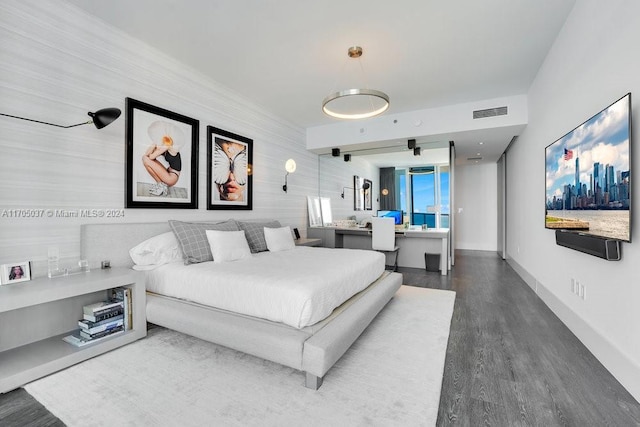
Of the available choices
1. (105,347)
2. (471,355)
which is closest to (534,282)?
(471,355)

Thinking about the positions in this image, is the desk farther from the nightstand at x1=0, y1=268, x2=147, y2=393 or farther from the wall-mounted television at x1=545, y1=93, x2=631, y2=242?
the nightstand at x1=0, y1=268, x2=147, y2=393

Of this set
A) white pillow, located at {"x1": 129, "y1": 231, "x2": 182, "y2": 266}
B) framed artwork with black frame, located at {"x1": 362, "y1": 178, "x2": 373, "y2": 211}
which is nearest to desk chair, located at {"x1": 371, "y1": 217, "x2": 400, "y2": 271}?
framed artwork with black frame, located at {"x1": 362, "y1": 178, "x2": 373, "y2": 211}

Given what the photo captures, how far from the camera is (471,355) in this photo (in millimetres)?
2248

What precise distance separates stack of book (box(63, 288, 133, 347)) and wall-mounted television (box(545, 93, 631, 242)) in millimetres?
3730

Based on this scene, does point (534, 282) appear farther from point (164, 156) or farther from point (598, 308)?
point (164, 156)

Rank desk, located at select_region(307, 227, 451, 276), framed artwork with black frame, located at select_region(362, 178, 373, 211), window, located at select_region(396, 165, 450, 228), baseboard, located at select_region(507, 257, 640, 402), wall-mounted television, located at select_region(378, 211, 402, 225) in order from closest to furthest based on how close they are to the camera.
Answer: baseboard, located at select_region(507, 257, 640, 402) → desk, located at select_region(307, 227, 451, 276) → window, located at select_region(396, 165, 450, 228) → wall-mounted television, located at select_region(378, 211, 402, 225) → framed artwork with black frame, located at select_region(362, 178, 373, 211)

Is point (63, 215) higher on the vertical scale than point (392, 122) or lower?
lower

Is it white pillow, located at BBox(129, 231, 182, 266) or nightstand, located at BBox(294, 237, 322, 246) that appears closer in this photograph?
white pillow, located at BBox(129, 231, 182, 266)

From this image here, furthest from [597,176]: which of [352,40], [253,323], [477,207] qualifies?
[477,207]

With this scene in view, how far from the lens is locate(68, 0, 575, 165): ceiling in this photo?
8.38 feet

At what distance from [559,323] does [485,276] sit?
211 cm

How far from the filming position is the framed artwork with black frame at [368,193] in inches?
270

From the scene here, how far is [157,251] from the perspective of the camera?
2.93 m

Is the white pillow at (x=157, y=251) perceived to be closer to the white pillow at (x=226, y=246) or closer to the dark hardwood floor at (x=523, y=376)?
the white pillow at (x=226, y=246)
